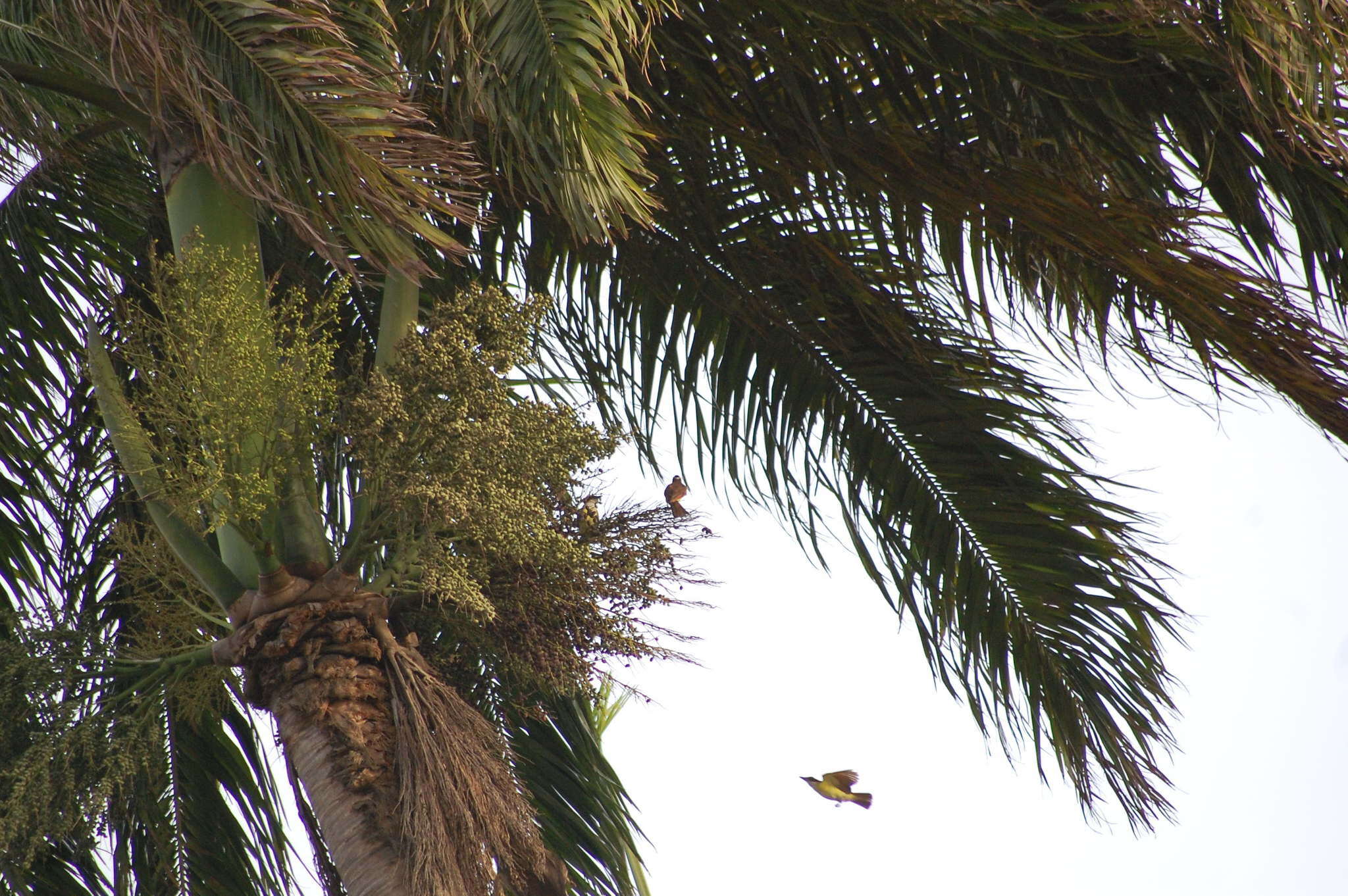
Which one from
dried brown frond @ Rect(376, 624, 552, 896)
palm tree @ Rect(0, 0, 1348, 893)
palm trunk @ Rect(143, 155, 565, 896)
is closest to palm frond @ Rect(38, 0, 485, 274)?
palm tree @ Rect(0, 0, 1348, 893)

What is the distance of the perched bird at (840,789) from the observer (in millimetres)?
3154

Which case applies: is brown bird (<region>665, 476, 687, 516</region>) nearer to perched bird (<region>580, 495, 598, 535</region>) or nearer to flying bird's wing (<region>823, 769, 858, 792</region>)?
perched bird (<region>580, 495, 598, 535</region>)

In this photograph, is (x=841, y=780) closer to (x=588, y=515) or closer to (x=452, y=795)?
(x=588, y=515)

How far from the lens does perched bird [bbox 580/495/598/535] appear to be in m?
2.70

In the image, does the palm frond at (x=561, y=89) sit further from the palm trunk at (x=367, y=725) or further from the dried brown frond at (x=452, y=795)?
the dried brown frond at (x=452, y=795)

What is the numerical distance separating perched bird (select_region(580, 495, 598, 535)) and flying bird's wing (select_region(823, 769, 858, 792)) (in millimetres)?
1037

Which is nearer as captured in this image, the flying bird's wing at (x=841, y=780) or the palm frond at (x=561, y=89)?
the palm frond at (x=561, y=89)

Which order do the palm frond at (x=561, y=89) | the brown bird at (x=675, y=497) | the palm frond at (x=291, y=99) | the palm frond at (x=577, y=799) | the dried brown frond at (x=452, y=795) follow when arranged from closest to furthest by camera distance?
the palm frond at (x=291, y=99) → the palm frond at (x=561, y=89) → the dried brown frond at (x=452, y=795) → the brown bird at (x=675, y=497) → the palm frond at (x=577, y=799)

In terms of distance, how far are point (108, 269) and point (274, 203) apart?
1994 millimetres

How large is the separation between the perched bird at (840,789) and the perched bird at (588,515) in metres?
1.04

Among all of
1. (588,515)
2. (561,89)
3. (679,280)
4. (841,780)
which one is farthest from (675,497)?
(561,89)

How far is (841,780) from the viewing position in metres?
3.25

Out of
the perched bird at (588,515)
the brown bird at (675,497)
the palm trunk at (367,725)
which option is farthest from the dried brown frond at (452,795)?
the brown bird at (675,497)

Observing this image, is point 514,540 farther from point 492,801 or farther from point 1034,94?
point 1034,94
